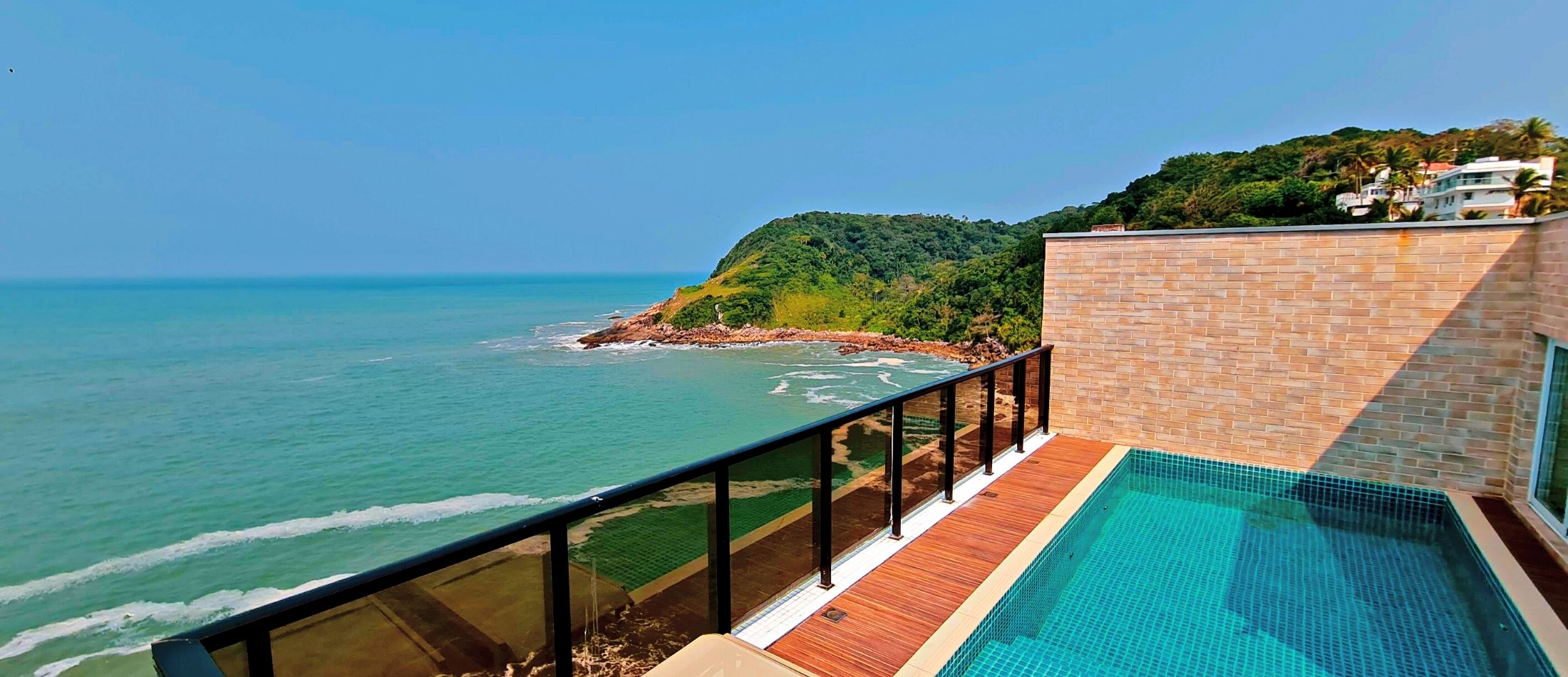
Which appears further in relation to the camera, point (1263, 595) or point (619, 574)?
point (1263, 595)

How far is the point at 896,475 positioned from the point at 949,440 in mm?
744

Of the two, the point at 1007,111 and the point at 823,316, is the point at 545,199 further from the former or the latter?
the point at 1007,111

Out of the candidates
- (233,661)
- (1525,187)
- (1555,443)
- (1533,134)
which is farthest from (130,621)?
(1533,134)

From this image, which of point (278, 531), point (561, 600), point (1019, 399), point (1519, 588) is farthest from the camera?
point (278, 531)

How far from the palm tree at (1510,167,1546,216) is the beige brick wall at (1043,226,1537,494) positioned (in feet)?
100

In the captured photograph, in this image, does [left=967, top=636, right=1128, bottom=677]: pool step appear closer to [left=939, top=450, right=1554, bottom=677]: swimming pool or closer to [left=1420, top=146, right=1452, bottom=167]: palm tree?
[left=939, top=450, right=1554, bottom=677]: swimming pool

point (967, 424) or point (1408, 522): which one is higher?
point (967, 424)

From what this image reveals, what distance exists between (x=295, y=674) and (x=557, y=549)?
25.4 inches

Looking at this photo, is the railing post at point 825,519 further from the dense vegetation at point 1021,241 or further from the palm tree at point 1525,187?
the palm tree at point 1525,187

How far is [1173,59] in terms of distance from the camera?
645 inches

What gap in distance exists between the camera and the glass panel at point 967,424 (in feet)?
14.3

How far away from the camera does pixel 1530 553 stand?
12.2 feet

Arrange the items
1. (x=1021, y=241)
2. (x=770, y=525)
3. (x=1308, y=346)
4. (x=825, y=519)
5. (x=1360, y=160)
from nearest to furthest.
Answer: (x=770, y=525) → (x=825, y=519) → (x=1308, y=346) → (x=1360, y=160) → (x=1021, y=241)

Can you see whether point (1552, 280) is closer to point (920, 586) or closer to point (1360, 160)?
point (920, 586)
